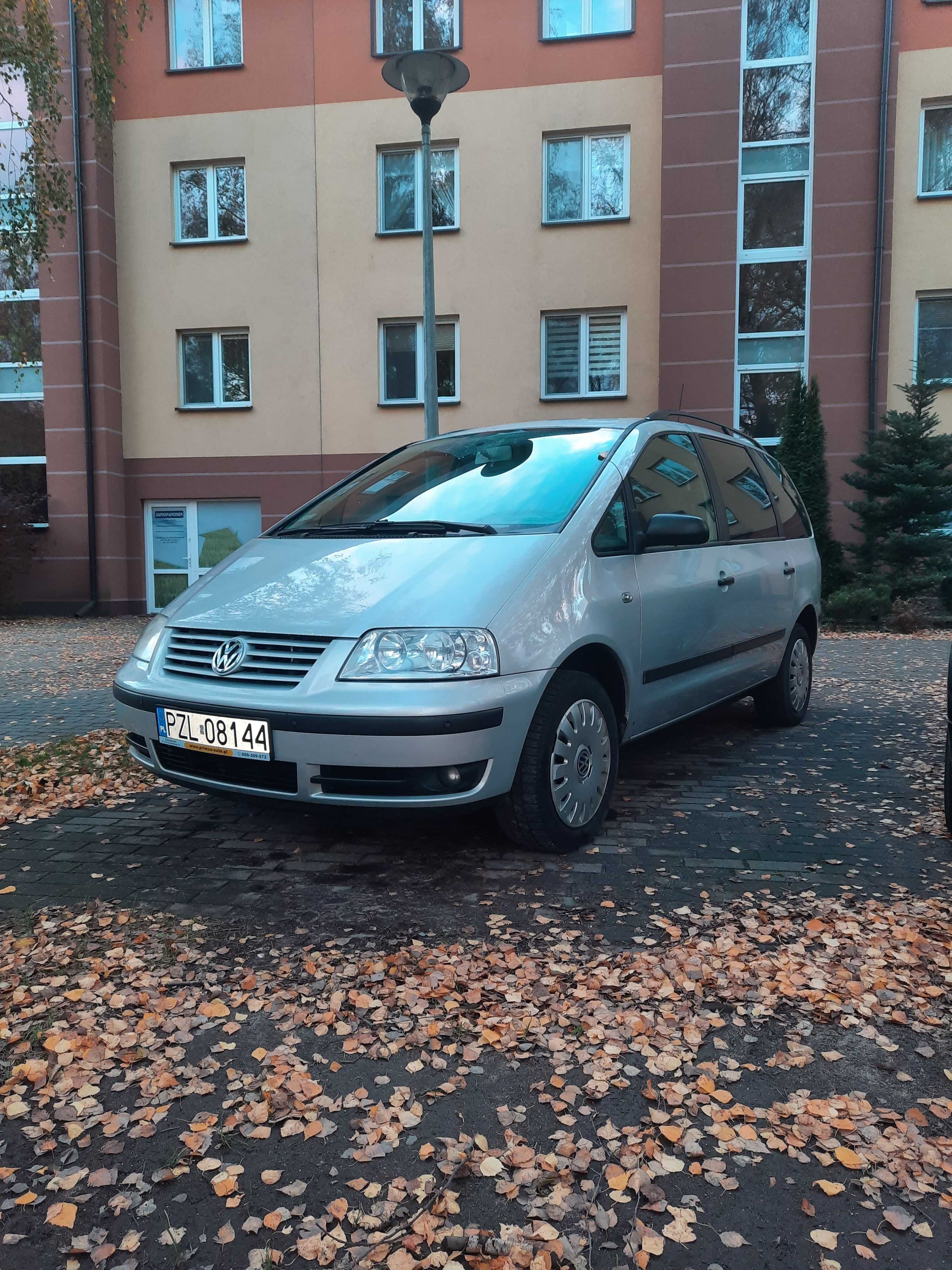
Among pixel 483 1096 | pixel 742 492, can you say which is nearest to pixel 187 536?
pixel 742 492

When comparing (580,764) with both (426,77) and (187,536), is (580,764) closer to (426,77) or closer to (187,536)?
(426,77)

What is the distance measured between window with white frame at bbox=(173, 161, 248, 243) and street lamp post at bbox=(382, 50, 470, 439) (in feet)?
34.6

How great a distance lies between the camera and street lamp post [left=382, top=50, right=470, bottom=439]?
768cm

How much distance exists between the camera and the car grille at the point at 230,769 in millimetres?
3523

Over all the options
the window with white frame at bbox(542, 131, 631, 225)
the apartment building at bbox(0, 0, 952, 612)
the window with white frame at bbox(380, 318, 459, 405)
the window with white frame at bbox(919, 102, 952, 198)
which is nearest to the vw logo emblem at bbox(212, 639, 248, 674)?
the apartment building at bbox(0, 0, 952, 612)

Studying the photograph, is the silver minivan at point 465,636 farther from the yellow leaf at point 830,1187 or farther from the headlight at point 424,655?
the yellow leaf at point 830,1187

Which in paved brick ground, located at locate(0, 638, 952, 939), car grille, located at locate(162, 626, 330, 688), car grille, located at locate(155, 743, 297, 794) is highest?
car grille, located at locate(162, 626, 330, 688)

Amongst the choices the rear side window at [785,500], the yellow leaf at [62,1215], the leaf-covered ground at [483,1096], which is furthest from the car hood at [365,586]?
the rear side window at [785,500]

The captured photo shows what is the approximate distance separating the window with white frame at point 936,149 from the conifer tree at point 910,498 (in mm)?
3821

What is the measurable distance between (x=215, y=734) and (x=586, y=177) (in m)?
15.6

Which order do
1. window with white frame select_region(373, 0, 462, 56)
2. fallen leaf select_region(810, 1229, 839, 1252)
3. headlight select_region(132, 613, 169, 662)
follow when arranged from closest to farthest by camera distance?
fallen leaf select_region(810, 1229, 839, 1252), headlight select_region(132, 613, 169, 662), window with white frame select_region(373, 0, 462, 56)

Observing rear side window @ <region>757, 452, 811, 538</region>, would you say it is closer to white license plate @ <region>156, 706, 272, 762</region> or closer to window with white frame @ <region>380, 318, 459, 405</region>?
white license plate @ <region>156, 706, 272, 762</region>

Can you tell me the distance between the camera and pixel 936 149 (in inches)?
623

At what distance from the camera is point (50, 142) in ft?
52.2
